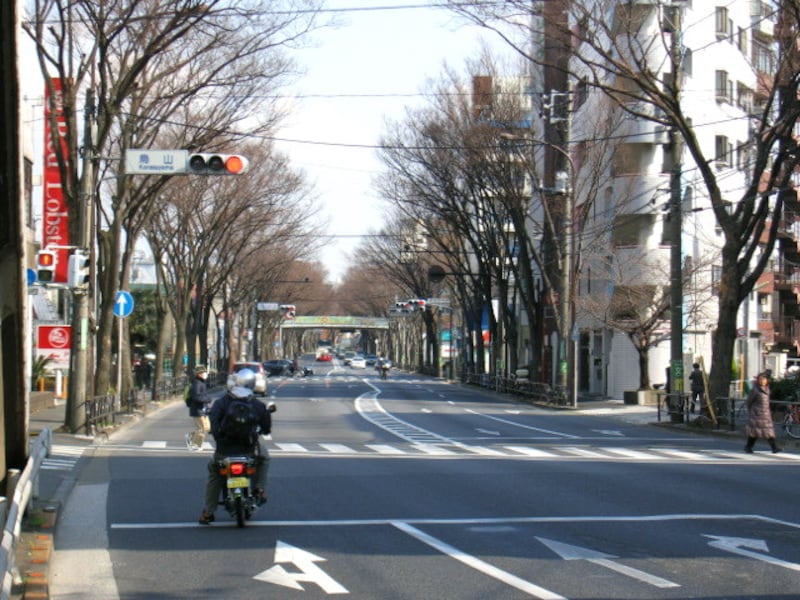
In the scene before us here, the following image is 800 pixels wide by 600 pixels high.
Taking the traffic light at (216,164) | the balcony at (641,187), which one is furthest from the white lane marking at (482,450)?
the balcony at (641,187)

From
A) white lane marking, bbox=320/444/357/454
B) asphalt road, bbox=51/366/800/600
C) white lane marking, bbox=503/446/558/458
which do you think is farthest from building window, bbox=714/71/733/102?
white lane marking, bbox=320/444/357/454

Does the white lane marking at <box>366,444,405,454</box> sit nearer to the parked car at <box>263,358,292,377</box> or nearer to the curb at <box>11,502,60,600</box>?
the curb at <box>11,502,60,600</box>

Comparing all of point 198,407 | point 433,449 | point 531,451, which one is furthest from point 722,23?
point 198,407

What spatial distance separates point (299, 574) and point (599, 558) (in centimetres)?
266

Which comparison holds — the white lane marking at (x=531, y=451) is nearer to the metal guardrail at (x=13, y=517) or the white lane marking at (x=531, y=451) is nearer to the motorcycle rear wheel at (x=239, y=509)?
the motorcycle rear wheel at (x=239, y=509)

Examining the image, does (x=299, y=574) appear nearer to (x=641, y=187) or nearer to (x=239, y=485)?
(x=239, y=485)

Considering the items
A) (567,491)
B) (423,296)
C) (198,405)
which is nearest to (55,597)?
(567,491)

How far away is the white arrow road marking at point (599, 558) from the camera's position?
8.93m

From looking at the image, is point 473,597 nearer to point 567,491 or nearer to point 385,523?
point 385,523

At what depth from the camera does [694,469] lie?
1897 cm

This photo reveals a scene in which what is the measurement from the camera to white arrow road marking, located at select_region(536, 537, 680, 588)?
8.93 m

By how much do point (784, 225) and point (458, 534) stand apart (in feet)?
163

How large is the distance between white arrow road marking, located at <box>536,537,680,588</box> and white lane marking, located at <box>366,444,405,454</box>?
448 inches

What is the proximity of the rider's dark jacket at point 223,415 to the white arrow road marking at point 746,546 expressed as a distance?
459 cm
